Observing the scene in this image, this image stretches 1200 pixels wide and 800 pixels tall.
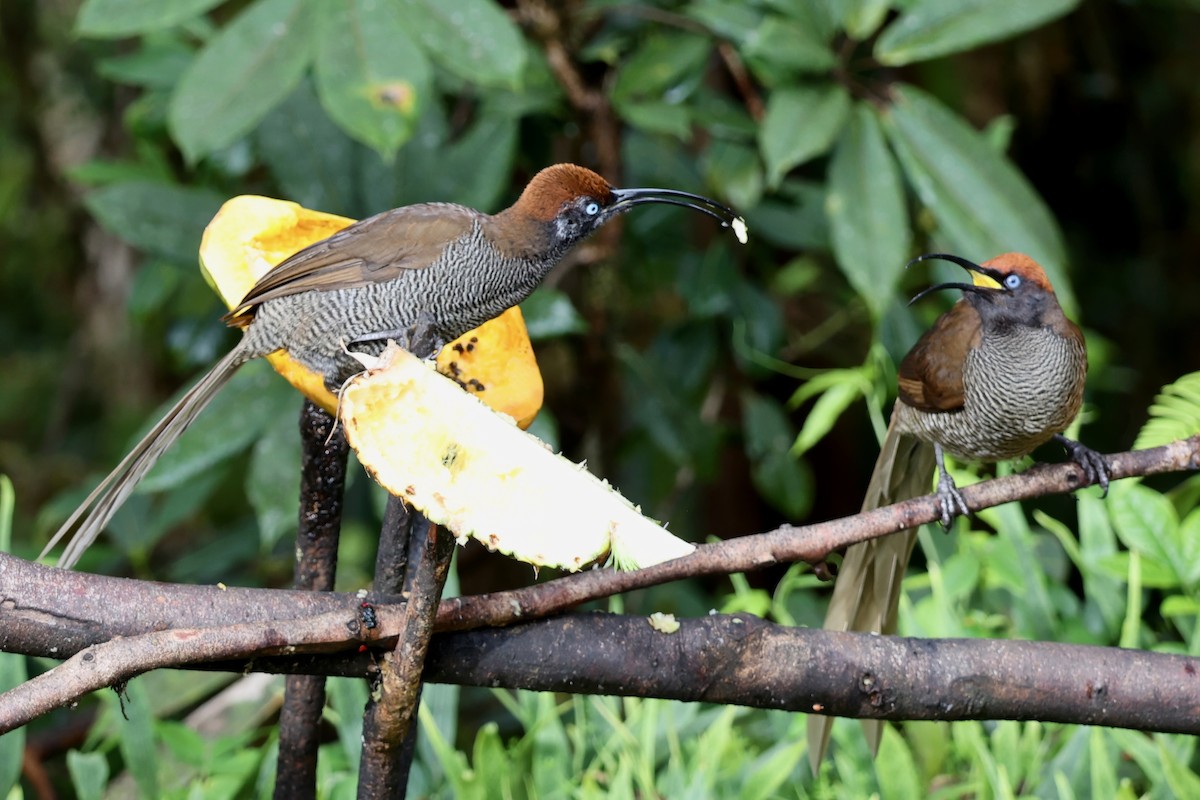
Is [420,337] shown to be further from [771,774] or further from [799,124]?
[799,124]

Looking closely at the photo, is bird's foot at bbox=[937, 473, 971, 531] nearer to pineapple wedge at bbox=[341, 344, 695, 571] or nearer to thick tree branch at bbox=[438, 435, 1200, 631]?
thick tree branch at bbox=[438, 435, 1200, 631]

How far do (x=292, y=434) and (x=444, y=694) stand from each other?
653mm

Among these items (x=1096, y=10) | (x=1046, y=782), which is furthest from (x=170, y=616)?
(x=1096, y=10)

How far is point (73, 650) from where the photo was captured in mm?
1422

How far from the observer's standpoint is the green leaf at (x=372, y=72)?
221cm

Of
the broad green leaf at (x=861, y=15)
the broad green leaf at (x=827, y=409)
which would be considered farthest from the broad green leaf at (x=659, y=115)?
the broad green leaf at (x=827, y=409)

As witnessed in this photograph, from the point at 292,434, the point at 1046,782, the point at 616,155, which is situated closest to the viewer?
the point at 1046,782

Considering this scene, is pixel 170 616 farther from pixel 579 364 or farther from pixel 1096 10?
pixel 1096 10

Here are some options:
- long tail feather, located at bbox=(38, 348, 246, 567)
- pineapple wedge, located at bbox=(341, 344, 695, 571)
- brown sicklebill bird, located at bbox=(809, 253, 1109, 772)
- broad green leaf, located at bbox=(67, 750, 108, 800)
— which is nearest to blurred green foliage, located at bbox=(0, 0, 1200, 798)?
broad green leaf, located at bbox=(67, 750, 108, 800)

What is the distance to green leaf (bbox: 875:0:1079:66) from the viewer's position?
2.73 m

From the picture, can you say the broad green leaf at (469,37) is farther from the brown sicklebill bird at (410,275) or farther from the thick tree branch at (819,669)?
the thick tree branch at (819,669)

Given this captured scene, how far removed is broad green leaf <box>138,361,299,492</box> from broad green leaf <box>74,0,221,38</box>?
0.72 m

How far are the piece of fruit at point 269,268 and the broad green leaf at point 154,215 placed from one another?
101 cm

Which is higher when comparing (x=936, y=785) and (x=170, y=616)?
(x=170, y=616)
